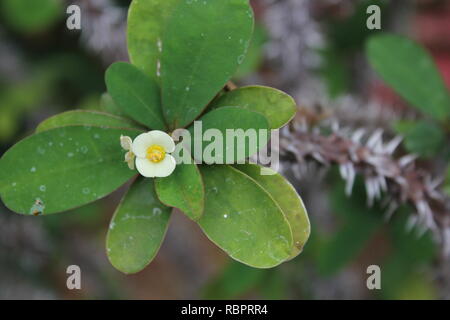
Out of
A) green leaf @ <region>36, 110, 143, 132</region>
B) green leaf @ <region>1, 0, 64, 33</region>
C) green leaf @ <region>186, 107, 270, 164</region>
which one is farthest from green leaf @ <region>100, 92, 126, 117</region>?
green leaf @ <region>1, 0, 64, 33</region>

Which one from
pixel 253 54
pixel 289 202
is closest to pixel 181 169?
pixel 289 202

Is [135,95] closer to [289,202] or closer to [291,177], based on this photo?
[289,202]

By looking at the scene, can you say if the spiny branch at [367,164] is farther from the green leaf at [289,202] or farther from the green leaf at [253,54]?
the green leaf at [253,54]

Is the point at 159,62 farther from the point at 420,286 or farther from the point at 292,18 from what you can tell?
the point at 420,286

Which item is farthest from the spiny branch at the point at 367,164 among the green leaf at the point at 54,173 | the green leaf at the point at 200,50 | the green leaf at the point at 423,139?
the green leaf at the point at 54,173

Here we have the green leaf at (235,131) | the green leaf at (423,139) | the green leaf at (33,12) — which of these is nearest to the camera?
the green leaf at (235,131)

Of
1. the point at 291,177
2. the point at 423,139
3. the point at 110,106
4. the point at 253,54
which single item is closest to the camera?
the point at 110,106

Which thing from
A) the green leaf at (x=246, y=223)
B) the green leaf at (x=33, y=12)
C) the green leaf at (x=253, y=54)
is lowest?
the green leaf at (x=246, y=223)
